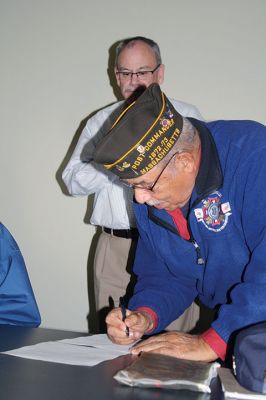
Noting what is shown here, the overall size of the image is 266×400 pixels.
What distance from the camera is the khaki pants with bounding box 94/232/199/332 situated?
252 cm

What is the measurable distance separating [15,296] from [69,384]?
627mm

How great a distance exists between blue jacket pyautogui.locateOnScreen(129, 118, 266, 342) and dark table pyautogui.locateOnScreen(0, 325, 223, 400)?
221mm

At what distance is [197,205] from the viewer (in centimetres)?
133

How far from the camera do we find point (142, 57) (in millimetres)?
2377

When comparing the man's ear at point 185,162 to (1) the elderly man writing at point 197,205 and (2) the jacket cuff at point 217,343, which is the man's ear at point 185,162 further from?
(2) the jacket cuff at point 217,343

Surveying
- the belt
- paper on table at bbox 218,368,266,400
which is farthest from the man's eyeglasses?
paper on table at bbox 218,368,266,400

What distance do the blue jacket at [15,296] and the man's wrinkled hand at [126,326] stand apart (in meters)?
0.34

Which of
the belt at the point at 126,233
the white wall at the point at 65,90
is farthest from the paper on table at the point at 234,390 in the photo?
the white wall at the point at 65,90

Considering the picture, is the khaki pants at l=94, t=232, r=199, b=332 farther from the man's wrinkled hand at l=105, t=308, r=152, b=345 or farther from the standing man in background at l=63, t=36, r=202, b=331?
the man's wrinkled hand at l=105, t=308, r=152, b=345

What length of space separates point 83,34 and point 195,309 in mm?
1782

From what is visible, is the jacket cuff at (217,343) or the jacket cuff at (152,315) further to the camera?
the jacket cuff at (152,315)

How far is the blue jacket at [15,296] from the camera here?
1.56 meters

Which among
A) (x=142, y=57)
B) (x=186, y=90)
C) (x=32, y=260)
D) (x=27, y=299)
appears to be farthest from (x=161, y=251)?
(x=32, y=260)

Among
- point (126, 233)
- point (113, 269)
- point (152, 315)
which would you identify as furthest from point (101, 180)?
point (152, 315)
